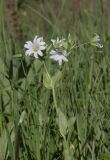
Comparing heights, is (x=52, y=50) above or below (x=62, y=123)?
above

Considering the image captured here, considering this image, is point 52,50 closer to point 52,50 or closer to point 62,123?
point 52,50

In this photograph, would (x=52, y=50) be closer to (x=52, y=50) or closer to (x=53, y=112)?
(x=52, y=50)

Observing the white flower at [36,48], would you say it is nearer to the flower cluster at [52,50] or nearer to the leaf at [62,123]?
the flower cluster at [52,50]

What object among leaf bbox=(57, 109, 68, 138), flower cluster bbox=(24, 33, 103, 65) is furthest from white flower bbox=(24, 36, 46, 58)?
leaf bbox=(57, 109, 68, 138)

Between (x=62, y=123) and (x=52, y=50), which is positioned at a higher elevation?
(x=52, y=50)

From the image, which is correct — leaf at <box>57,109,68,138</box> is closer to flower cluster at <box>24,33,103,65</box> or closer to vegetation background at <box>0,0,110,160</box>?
vegetation background at <box>0,0,110,160</box>

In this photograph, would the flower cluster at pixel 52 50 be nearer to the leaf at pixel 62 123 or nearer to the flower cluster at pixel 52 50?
the flower cluster at pixel 52 50

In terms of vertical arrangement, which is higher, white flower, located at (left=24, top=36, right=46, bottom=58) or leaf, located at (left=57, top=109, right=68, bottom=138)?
white flower, located at (left=24, top=36, right=46, bottom=58)

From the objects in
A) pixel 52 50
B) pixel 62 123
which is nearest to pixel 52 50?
pixel 52 50

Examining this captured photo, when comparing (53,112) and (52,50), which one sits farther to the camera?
(53,112)

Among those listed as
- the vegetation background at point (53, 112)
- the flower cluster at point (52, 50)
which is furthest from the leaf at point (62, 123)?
the flower cluster at point (52, 50)

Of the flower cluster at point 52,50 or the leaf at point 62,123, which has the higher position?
the flower cluster at point 52,50
